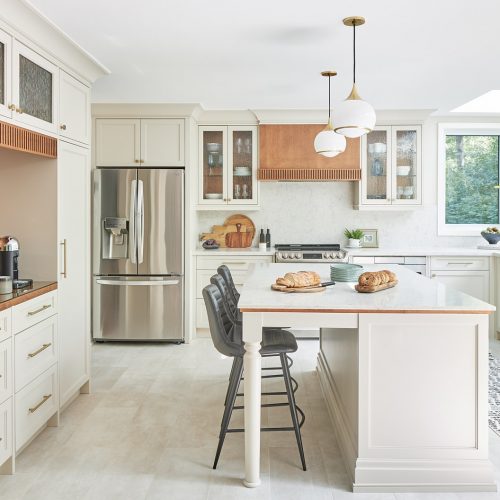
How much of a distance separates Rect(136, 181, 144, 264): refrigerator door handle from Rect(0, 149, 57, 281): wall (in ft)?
6.38

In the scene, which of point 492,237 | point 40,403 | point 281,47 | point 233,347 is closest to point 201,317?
point 40,403

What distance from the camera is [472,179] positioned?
6.20 metres

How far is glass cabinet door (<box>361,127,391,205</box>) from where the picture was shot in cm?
575

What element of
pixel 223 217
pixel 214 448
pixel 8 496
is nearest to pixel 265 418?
pixel 214 448

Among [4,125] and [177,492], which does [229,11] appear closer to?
[4,125]

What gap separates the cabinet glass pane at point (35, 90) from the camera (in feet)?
9.54

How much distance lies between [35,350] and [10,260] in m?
0.54

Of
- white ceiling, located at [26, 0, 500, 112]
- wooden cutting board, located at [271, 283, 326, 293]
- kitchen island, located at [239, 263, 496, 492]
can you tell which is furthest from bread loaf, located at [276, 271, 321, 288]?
white ceiling, located at [26, 0, 500, 112]

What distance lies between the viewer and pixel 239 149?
580cm

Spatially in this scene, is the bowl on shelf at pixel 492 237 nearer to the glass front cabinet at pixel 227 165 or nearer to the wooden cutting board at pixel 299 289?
the glass front cabinet at pixel 227 165

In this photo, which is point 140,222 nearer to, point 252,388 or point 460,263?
point 252,388

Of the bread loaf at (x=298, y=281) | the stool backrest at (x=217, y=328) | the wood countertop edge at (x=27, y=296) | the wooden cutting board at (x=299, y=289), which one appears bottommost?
the stool backrest at (x=217, y=328)

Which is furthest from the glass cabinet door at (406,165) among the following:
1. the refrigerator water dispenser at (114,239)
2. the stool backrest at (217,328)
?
the stool backrest at (217,328)

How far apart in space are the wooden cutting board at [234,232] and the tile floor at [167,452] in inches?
84.3
